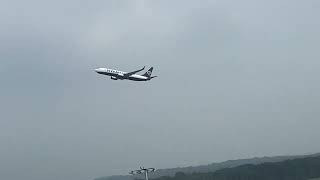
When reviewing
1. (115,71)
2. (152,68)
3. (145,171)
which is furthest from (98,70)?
(145,171)

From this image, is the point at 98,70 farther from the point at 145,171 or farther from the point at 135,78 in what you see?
the point at 145,171

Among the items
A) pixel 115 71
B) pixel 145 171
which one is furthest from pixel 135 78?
pixel 145 171

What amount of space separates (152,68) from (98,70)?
18.4 meters

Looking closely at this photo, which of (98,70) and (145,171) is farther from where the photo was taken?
(145,171)

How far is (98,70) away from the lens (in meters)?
142

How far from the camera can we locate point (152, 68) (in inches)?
6048

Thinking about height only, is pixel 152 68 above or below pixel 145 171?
above

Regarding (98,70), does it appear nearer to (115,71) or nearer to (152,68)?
(115,71)

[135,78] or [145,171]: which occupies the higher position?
[135,78]

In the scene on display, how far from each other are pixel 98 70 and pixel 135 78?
9.98m

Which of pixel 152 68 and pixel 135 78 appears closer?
pixel 135 78

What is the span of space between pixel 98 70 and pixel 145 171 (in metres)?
33.4

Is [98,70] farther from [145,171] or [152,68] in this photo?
[145,171]

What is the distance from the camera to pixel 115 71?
140500 mm
